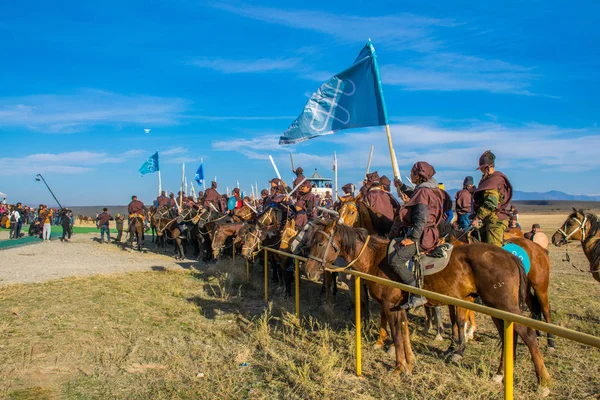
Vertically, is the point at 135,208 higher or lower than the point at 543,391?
higher

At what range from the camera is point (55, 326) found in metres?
8.23

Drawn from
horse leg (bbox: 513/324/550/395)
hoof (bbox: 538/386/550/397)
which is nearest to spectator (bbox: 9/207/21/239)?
horse leg (bbox: 513/324/550/395)

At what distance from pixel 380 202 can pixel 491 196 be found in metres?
2.24

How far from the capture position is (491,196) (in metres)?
6.98

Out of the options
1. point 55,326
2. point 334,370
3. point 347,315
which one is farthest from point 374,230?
point 55,326

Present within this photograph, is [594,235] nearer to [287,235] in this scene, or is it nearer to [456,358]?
[456,358]

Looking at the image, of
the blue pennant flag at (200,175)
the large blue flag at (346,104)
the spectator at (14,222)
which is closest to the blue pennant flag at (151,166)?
the blue pennant flag at (200,175)

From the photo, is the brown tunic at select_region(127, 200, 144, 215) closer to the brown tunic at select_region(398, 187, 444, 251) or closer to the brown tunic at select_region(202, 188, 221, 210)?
the brown tunic at select_region(202, 188, 221, 210)

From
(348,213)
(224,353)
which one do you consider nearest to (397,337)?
(224,353)

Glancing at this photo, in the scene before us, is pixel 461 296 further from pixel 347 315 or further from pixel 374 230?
pixel 347 315

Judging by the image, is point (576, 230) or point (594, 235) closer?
point (594, 235)

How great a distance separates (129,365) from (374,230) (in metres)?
4.93

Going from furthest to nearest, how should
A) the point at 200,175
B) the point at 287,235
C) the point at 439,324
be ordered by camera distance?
the point at 200,175 → the point at 287,235 → the point at 439,324

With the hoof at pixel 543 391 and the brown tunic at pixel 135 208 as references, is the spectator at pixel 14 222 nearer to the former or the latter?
the brown tunic at pixel 135 208
